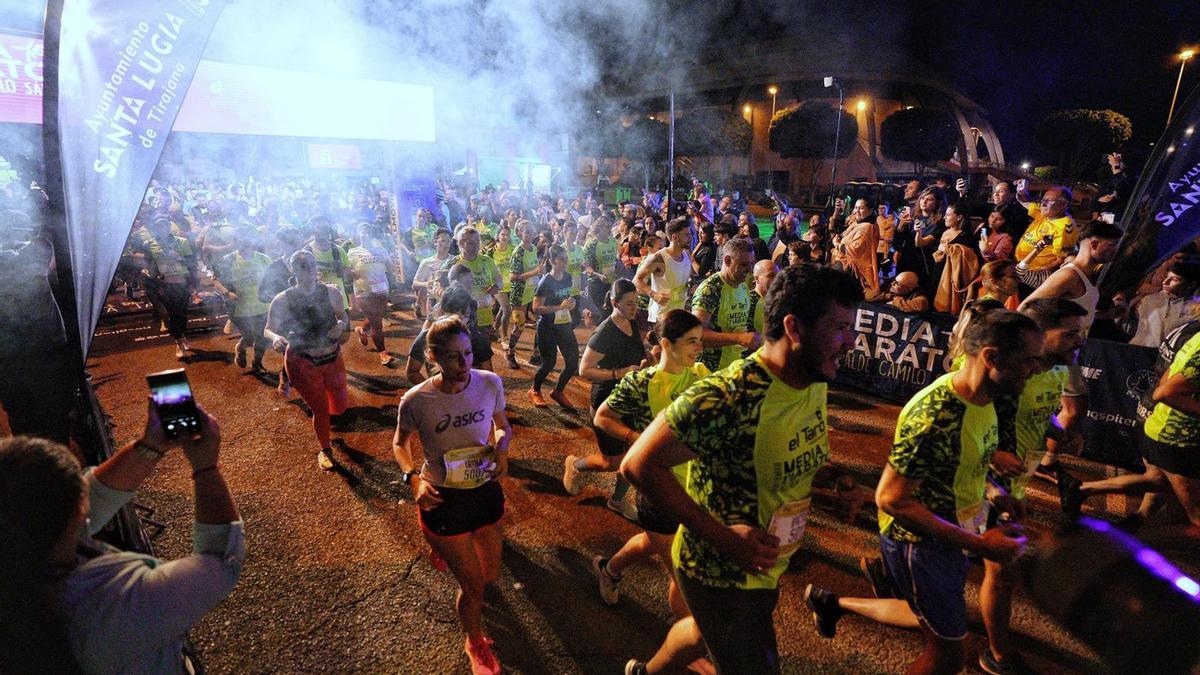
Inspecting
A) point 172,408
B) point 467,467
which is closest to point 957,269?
point 467,467

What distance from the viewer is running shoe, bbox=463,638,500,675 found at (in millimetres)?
3195

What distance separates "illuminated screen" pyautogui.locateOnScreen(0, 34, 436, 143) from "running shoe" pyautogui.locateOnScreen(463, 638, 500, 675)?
1226 cm

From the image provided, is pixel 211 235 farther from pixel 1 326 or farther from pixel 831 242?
pixel 831 242

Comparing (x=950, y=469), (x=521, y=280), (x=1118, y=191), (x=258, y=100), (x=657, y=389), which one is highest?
(x=258, y=100)

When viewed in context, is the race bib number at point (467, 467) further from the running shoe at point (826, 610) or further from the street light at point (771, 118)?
the street light at point (771, 118)

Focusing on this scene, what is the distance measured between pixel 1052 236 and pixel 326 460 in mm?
8707

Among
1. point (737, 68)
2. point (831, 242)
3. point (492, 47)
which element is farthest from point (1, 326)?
point (737, 68)

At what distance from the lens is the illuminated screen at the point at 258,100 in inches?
479

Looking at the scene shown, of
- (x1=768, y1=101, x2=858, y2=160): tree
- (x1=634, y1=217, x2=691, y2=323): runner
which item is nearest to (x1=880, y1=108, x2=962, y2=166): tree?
(x1=768, y1=101, x2=858, y2=160): tree

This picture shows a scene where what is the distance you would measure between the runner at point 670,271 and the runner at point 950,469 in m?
3.96

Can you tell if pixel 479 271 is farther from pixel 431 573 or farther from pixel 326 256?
pixel 431 573

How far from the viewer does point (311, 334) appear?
554cm

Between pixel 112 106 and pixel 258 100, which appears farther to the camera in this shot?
pixel 258 100

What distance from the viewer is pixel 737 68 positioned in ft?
156
